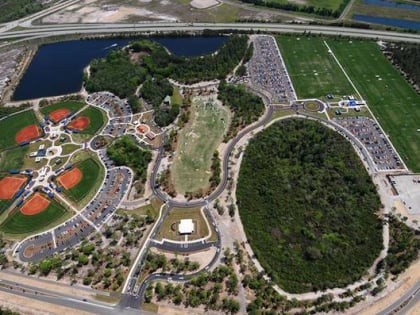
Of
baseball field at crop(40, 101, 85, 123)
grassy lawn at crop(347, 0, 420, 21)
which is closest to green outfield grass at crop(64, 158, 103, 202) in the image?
baseball field at crop(40, 101, 85, 123)

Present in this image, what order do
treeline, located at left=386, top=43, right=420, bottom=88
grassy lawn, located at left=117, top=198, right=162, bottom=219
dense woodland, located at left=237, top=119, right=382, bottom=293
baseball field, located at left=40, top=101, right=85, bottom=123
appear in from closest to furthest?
A: dense woodland, located at left=237, top=119, right=382, bottom=293, grassy lawn, located at left=117, top=198, right=162, bottom=219, baseball field, located at left=40, top=101, right=85, bottom=123, treeline, located at left=386, top=43, right=420, bottom=88

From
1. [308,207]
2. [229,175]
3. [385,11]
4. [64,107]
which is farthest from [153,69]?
[385,11]

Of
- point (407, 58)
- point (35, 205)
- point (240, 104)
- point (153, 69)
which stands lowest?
point (35, 205)

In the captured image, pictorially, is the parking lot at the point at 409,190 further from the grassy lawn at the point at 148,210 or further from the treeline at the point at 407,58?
the grassy lawn at the point at 148,210

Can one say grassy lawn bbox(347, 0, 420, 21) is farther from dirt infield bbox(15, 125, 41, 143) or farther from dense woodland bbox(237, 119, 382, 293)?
dirt infield bbox(15, 125, 41, 143)

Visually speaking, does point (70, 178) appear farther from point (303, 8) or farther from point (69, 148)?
point (303, 8)

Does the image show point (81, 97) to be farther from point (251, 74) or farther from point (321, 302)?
point (321, 302)
